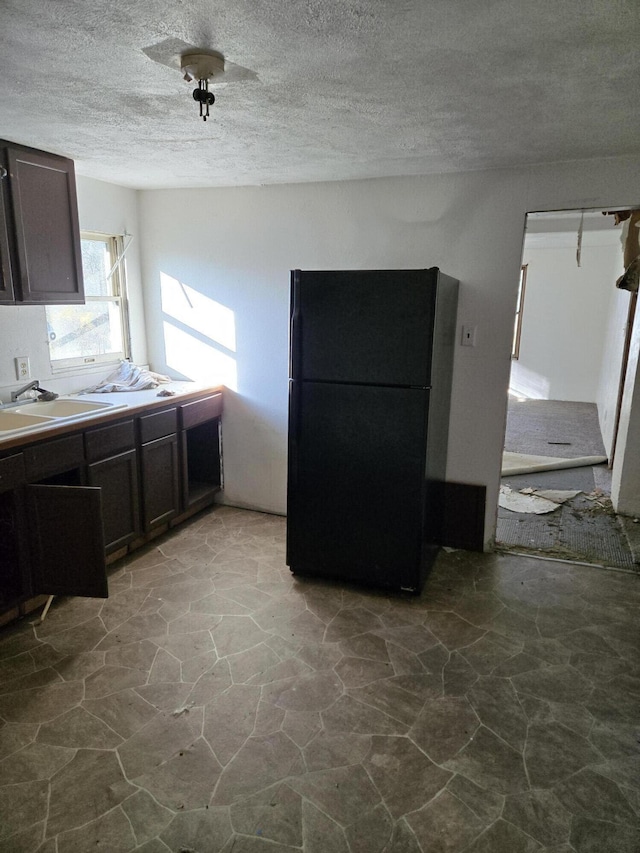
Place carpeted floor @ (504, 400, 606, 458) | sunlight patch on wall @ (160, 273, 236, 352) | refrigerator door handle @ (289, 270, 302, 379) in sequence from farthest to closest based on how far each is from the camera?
1. carpeted floor @ (504, 400, 606, 458)
2. sunlight patch on wall @ (160, 273, 236, 352)
3. refrigerator door handle @ (289, 270, 302, 379)

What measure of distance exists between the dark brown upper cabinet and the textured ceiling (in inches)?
4.5

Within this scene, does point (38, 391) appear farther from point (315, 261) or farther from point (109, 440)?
point (315, 261)

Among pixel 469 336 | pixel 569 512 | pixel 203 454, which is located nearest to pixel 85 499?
pixel 203 454

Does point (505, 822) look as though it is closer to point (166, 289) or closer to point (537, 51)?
point (537, 51)

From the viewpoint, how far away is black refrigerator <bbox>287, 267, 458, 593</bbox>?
260cm

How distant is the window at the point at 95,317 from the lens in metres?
3.47

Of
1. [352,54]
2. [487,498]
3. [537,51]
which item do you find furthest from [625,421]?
[352,54]

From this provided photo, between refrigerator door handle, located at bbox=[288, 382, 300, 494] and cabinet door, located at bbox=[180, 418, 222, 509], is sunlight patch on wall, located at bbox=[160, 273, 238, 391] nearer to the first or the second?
cabinet door, located at bbox=[180, 418, 222, 509]

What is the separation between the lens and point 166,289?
13.1 feet

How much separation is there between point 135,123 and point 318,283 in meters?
1.05

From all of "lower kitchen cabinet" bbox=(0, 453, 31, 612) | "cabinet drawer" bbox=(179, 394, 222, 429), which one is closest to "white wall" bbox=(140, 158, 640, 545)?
"cabinet drawer" bbox=(179, 394, 222, 429)

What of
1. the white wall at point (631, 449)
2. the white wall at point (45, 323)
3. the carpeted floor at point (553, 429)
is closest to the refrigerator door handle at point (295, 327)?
the white wall at point (45, 323)

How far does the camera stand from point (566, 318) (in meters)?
8.36

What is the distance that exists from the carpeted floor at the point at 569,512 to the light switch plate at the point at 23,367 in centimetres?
307
